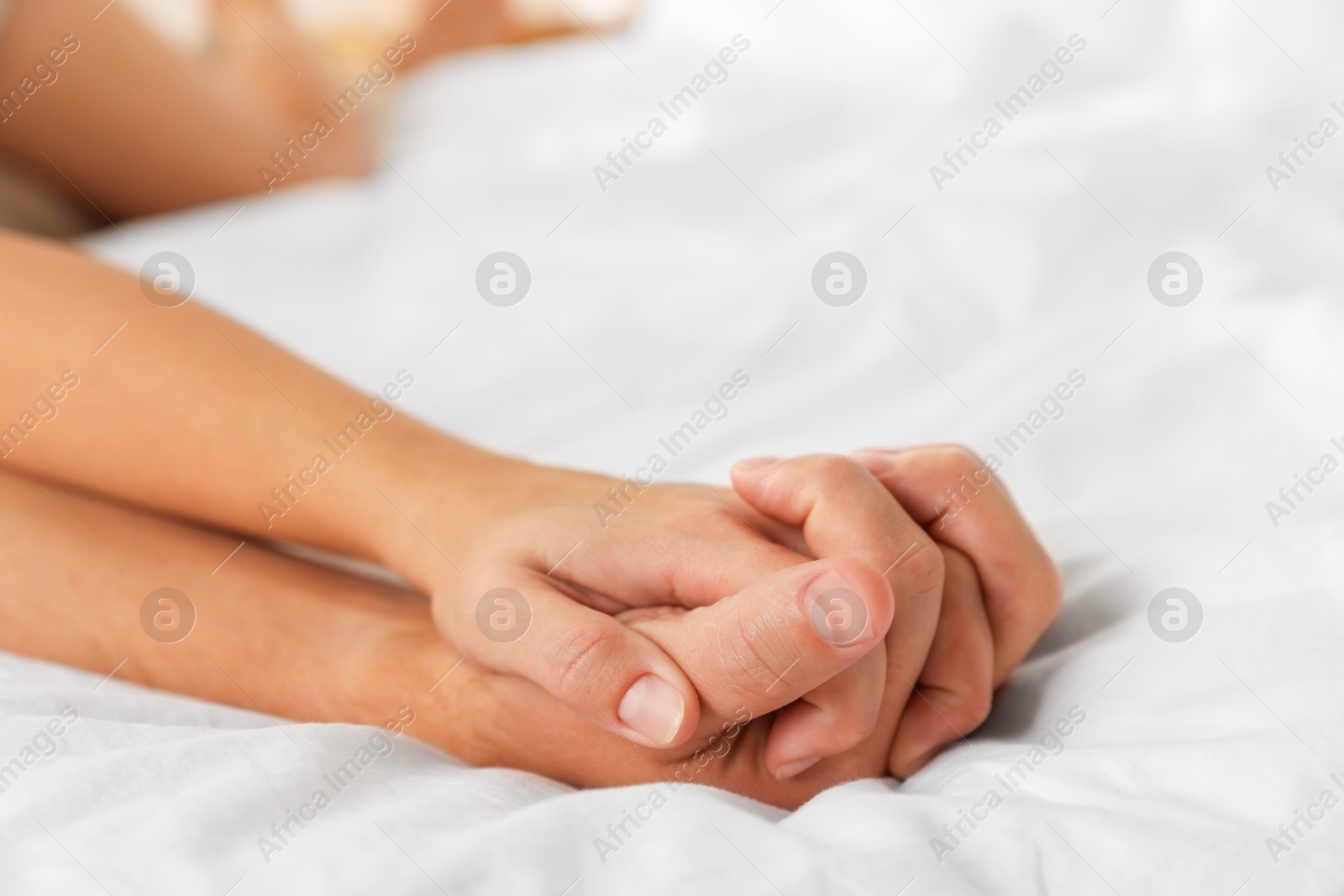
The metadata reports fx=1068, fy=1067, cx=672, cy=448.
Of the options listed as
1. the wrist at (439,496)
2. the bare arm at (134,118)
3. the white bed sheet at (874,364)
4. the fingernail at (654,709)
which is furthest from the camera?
the bare arm at (134,118)

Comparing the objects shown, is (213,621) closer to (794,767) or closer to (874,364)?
(794,767)

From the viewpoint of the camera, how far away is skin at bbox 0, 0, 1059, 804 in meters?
0.58

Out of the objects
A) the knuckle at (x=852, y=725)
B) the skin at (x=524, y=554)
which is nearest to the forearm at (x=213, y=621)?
the skin at (x=524, y=554)

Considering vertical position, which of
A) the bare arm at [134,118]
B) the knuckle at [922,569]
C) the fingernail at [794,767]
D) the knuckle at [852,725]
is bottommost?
the bare arm at [134,118]

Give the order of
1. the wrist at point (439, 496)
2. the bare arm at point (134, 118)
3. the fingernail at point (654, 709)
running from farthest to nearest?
the bare arm at point (134, 118) < the wrist at point (439, 496) < the fingernail at point (654, 709)

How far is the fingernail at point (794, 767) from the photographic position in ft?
1.96

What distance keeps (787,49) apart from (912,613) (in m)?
1.29

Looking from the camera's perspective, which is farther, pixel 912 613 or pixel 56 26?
pixel 56 26

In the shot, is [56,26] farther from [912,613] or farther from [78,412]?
[912,613]

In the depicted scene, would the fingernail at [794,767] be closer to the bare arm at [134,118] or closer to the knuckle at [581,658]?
the knuckle at [581,658]

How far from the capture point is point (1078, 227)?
3.80 ft

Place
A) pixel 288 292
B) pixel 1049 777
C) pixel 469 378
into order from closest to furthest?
1. pixel 1049 777
2. pixel 469 378
3. pixel 288 292

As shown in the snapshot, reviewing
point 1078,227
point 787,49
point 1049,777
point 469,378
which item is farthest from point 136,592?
point 787,49

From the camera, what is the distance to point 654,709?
1.89 ft
